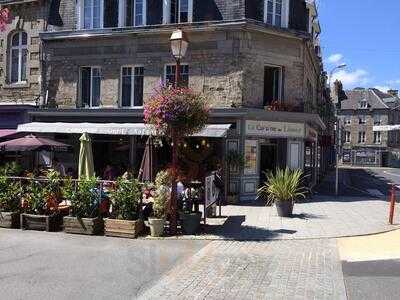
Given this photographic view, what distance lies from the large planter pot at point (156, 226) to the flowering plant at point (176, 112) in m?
1.94

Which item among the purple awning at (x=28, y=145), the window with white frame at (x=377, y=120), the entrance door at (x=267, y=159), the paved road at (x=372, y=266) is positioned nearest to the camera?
the paved road at (x=372, y=266)

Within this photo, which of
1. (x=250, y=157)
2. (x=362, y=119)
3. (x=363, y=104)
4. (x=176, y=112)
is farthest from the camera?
(x=363, y=104)

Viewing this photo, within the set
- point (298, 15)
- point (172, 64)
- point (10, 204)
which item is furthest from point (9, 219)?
point (298, 15)

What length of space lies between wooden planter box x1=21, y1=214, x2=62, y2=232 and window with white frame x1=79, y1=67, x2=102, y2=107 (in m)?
10.3

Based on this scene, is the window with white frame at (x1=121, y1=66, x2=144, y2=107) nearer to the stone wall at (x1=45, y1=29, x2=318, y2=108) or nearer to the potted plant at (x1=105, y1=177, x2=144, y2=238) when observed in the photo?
the stone wall at (x1=45, y1=29, x2=318, y2=108)

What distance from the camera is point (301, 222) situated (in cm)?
1466

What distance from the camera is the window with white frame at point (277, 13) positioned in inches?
840

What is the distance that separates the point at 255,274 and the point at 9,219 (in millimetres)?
6613

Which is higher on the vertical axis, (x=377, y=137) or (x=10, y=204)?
(x=377, y=137)

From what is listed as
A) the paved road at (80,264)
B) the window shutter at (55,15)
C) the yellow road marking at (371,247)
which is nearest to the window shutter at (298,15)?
the window shutter at (55,15)

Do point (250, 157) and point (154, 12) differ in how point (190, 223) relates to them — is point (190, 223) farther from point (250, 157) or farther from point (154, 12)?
point (154, 12)

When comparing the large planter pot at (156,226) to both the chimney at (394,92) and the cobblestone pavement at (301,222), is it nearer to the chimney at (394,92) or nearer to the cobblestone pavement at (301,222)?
the cobblestone pavement at (301,222)

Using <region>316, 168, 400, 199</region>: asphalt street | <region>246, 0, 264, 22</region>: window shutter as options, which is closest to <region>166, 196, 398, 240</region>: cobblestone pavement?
<region>316, 168, 400, 199</region>: asphalt street

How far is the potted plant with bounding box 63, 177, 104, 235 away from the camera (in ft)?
39.7
